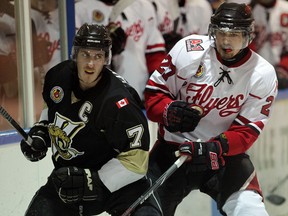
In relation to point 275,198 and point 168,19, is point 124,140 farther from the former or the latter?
point 275,198

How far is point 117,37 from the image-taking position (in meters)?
3.33

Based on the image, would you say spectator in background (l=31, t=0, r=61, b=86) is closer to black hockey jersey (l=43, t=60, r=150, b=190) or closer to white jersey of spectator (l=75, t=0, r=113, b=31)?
white jersey of spectator (l=75, t=0, r=113, b=31)

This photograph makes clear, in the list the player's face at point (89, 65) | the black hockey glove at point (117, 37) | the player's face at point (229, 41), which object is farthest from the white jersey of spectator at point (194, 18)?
the player's face at point (89, 65)

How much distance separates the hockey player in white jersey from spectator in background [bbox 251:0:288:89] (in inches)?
73.3

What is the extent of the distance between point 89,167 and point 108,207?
0.14 meters

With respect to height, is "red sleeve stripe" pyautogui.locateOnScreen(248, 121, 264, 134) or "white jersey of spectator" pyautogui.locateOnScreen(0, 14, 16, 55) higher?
"white jersey of spectator" pyautogui.locateOnScreen(0, 14, 16, 55)

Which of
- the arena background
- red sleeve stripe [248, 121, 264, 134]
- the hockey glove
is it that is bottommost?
the arena background

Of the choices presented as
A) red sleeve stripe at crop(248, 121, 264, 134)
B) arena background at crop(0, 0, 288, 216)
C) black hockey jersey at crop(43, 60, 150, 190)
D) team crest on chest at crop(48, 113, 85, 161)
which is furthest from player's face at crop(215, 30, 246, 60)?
arena background at crop(0, 0, 288, 216)

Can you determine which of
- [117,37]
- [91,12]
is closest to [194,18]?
[117,37]

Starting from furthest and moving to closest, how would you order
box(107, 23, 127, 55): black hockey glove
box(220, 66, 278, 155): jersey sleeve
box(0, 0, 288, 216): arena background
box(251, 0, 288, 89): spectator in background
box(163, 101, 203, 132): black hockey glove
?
box(251, 0, 288, 89): spectator in background
box(107, 23, 127, 55): black hockey glove
box(0, 0, 288, 216): arena background
box(220, 66, 278, 155): jersey sleeve
box(163, 101, 203, 132): black hockey glove

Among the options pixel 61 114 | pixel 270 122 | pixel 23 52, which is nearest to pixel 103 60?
pixel 61 114

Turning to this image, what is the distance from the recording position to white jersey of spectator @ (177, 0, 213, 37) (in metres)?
3.68

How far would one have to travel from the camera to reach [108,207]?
220cm

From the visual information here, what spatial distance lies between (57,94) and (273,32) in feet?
7.97
